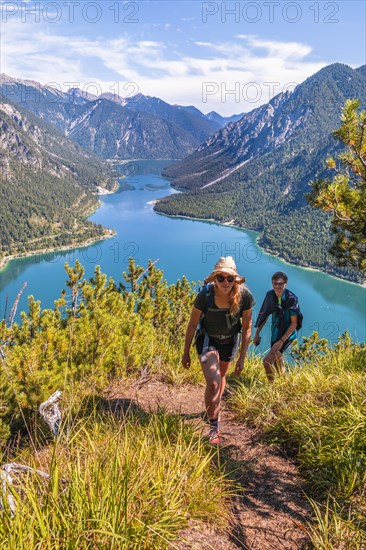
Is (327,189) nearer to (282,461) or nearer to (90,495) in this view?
(282,461)

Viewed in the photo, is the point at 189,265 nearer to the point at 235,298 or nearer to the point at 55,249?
the point at 55,249

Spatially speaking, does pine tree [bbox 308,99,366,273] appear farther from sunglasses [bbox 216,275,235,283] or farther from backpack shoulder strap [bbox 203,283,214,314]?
backpack shoulder strap [bbox 203,283,214,314]

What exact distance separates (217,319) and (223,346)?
34 centimetres

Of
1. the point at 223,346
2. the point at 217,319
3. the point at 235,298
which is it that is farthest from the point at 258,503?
the point at 235,298

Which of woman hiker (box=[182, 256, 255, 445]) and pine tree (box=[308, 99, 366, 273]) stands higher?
pine tree (box=[308, 99, 366, 273])

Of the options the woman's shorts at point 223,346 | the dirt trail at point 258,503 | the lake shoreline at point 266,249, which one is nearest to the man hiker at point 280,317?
the dirt trail at point 258,503

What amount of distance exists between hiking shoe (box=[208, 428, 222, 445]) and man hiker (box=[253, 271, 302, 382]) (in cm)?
174

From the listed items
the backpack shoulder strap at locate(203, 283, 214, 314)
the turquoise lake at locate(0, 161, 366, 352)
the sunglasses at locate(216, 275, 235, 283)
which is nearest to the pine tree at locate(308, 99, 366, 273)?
the sunglasses at locate(216, 275, 235, 283)

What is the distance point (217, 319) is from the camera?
3.87 meters

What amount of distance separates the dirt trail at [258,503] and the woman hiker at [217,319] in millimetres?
346

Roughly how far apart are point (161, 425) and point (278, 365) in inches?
105

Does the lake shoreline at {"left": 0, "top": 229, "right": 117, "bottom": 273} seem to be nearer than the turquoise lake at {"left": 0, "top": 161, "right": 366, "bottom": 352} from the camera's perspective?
No

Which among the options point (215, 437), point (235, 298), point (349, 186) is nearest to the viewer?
point (215, 437)

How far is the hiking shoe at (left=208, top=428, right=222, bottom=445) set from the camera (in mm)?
3591
